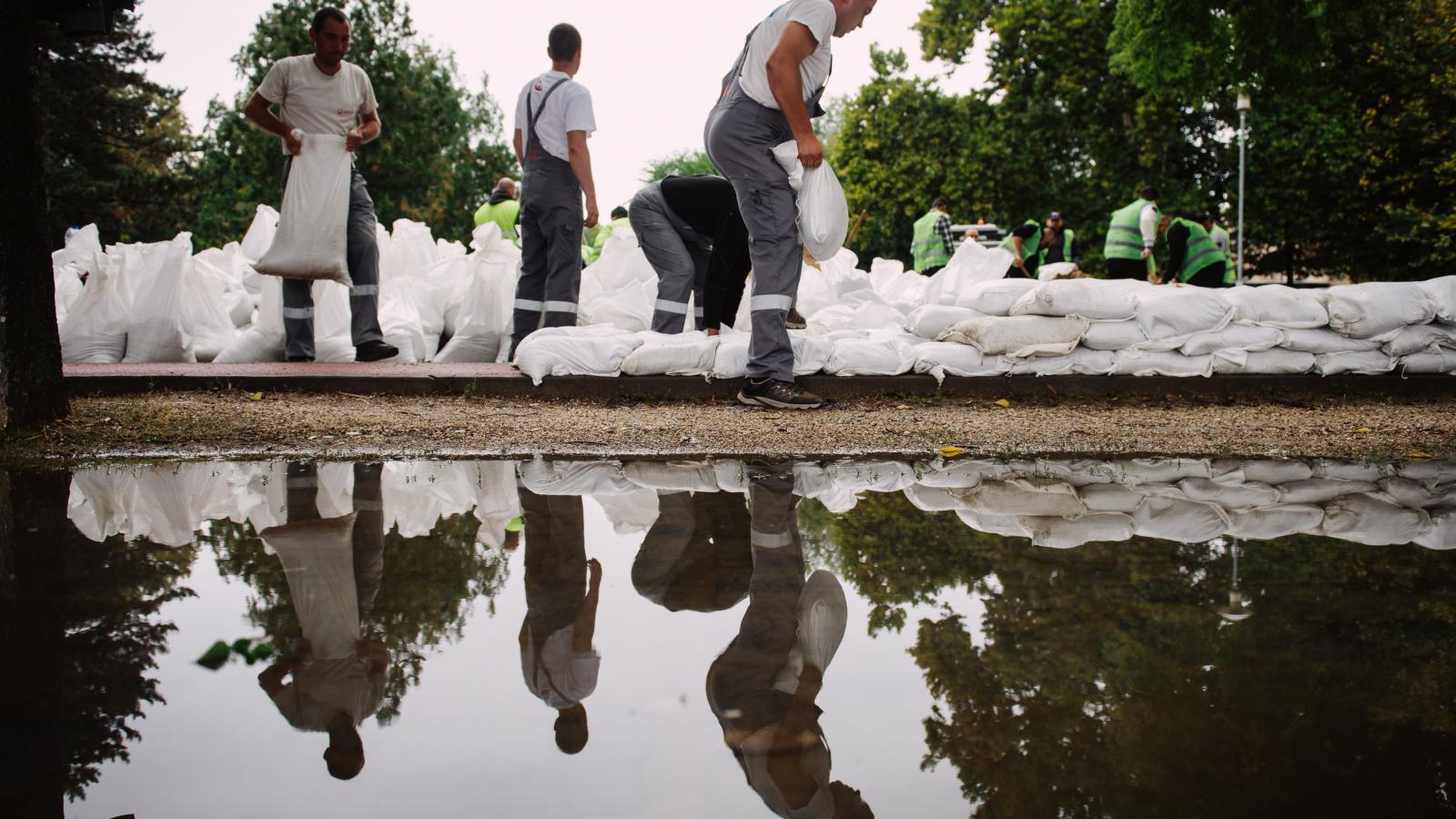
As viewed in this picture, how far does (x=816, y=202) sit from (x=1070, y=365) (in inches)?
74.3

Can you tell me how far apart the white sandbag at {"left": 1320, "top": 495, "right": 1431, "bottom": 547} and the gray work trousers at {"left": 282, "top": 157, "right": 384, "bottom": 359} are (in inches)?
217

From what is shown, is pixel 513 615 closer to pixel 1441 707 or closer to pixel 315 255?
pixel 1441 707

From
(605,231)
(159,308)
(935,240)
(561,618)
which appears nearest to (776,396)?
(561,618)

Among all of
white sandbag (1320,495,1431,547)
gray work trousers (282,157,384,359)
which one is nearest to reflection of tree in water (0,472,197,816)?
white sandbag (1320,495,1431,547)

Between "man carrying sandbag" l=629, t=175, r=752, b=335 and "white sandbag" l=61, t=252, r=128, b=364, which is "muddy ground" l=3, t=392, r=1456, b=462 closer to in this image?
"man carrying sandbag" l=629, t=175, r=752, b=335

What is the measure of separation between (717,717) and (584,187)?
530cm

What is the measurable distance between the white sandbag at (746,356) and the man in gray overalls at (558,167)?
1.37 metres

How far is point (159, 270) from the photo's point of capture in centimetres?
743

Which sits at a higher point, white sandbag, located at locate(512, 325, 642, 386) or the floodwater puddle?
white sandbag, located at locate(512, 325, 642, 386)

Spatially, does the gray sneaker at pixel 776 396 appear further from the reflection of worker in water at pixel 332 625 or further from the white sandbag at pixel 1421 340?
the white sandbag at pixel 1421 340

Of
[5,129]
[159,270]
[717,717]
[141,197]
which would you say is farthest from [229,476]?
[141,197]

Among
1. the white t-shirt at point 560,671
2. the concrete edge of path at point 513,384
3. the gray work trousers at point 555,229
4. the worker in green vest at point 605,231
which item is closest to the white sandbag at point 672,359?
the concrete edge of path at point 513,384

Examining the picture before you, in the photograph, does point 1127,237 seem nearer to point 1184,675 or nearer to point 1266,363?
point 1266,363

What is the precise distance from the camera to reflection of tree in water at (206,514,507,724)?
1.98m
